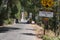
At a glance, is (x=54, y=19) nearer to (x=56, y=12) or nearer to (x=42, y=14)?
(x=56, y=12)

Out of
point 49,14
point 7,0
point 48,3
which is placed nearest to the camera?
point 48,3

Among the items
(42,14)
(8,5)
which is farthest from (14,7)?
(42,14)

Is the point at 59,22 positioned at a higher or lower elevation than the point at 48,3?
lower

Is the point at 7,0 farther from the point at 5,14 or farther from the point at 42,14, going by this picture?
the point at 42,14

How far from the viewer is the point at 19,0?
43156 millimetres

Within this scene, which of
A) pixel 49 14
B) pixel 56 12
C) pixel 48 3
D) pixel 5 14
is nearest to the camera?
pixel 48 3

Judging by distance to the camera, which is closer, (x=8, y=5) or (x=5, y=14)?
(x=8, y=5)

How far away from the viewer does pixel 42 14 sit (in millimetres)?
22094

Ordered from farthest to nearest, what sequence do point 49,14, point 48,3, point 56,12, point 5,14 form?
point 5,14
point 56,12
point 49,14
point 48,3

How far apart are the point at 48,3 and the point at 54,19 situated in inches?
300

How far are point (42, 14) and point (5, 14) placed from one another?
28.6 metres

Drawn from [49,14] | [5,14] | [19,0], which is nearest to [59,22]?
[49,14]

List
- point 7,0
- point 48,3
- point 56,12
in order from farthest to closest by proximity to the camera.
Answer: point 7,0 < point 56,12 < point 48,3

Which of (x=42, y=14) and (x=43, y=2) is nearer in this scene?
(x=43, y=2)
